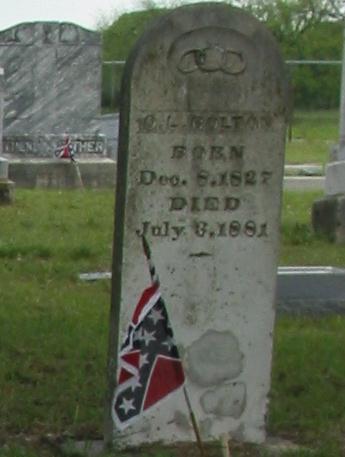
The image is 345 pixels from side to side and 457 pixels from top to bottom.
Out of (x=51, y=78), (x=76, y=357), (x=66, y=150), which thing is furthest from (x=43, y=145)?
(x=76, y=357)

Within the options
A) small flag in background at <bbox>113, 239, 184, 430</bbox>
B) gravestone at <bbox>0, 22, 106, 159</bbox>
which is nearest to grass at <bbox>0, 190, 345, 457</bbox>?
small flag in background at <bbox>113, 239, 184, 430</bbox>

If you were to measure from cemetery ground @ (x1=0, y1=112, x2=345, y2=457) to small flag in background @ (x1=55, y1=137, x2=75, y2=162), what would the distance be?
7216 mm

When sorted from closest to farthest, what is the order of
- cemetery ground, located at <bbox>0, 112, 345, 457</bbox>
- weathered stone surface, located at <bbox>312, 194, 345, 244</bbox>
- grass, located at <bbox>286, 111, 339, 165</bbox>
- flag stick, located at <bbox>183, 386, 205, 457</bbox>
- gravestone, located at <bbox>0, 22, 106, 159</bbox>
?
flag stick, located at <bbox>183, 386, 205, 457</bbox>
cemetery ground, located at <bbox>0, 112, 345, 457</bbox>
weathered stone surface, located at <bbox>312, 194, 345, 244</bbox>
gravestone, located at <bbox>0, 22, 106, 159</bbox>
grass, located at <bbox>286, 111, 339, 165</bbox>

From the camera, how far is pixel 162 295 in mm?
5809

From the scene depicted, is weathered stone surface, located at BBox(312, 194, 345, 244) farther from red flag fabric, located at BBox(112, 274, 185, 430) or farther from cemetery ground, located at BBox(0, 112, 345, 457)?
red flag fabric, located at BBox(112, 274, 185, 430)

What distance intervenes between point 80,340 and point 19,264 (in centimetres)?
302

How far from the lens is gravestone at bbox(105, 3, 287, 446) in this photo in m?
5.73

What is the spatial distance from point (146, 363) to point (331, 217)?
7.33 meters

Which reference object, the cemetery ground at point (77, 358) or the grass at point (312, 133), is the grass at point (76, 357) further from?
the grass at point (312, 133)

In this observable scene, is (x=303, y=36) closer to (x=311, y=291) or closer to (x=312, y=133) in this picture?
(x=312, y=133)

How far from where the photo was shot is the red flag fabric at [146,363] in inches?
228

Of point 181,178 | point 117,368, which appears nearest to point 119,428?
point 117,368

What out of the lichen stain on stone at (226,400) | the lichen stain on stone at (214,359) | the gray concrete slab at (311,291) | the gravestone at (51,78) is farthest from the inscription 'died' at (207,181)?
the gravestone at (51,78)

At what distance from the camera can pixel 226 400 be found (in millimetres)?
5973
